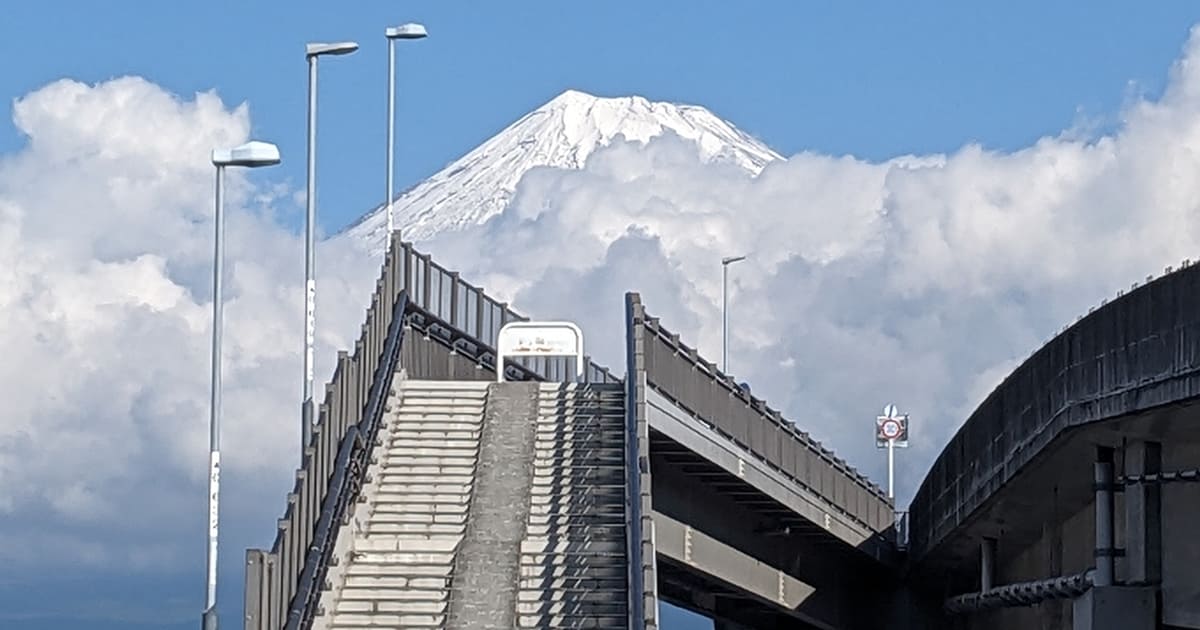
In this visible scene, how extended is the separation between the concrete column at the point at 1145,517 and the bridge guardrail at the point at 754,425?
11.5 meters

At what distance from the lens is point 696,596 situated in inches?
1838

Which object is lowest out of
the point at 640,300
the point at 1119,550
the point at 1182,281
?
the point at 1119,550

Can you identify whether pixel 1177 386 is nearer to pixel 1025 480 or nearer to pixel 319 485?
pixel 1025 480

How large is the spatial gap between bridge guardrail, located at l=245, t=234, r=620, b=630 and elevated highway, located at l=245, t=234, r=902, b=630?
0.14ft

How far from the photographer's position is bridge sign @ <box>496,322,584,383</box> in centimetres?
3916

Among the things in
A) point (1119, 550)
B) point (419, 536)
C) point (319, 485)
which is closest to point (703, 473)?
point (419, 536)

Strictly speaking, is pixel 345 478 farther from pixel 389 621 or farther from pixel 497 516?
pixel 389 621

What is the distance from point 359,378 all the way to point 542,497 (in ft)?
10.2

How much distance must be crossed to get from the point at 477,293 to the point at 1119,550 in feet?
63.7

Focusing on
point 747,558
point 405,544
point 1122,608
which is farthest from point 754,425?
point 1122,608

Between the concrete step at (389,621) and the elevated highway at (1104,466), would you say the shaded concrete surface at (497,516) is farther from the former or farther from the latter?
the elevated highway at (1104,466)

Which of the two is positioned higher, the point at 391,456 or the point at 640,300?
the point at 640,300

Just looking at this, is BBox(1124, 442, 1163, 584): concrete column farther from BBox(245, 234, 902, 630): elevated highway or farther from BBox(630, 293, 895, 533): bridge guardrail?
BBox(630, 293, 895, 533): bridge guardrail

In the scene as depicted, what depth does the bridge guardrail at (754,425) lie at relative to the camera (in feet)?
113
